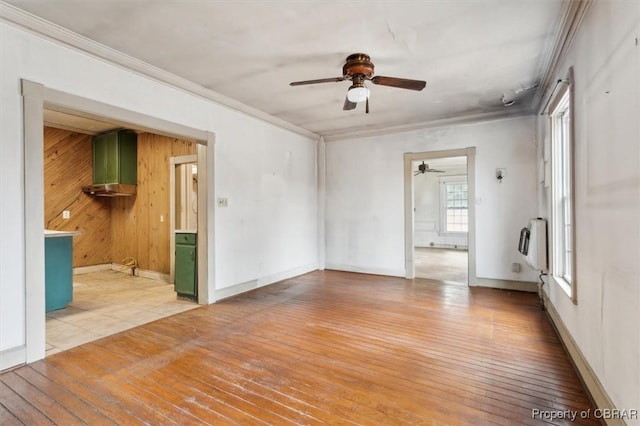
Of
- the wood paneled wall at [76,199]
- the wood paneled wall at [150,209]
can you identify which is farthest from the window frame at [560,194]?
the wood paneled wall at [76,199]

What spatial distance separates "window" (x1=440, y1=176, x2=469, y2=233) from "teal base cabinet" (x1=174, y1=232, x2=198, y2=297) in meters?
8.15

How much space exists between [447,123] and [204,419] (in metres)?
5.28

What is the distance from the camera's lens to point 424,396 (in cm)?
216

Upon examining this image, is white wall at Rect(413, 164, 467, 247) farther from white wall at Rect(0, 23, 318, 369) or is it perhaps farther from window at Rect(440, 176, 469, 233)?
white wall at Rect(0, 23, 318, 369)

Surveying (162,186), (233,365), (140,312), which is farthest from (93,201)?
(233,365)

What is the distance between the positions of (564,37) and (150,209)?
6.48 m

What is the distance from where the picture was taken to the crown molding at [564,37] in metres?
2.35

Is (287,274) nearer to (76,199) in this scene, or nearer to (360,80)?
(360,80)

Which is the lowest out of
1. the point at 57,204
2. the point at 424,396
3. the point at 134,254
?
the point at 424,396

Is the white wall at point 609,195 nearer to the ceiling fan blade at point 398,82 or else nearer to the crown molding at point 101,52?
the ceiling fan blade at point 398,82

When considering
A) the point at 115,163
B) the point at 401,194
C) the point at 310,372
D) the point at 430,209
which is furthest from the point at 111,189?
the point at 430,209

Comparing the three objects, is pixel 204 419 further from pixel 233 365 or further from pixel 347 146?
pixel 347 146

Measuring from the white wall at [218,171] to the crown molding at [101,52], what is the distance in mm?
54

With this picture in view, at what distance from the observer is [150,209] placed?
6148mm
